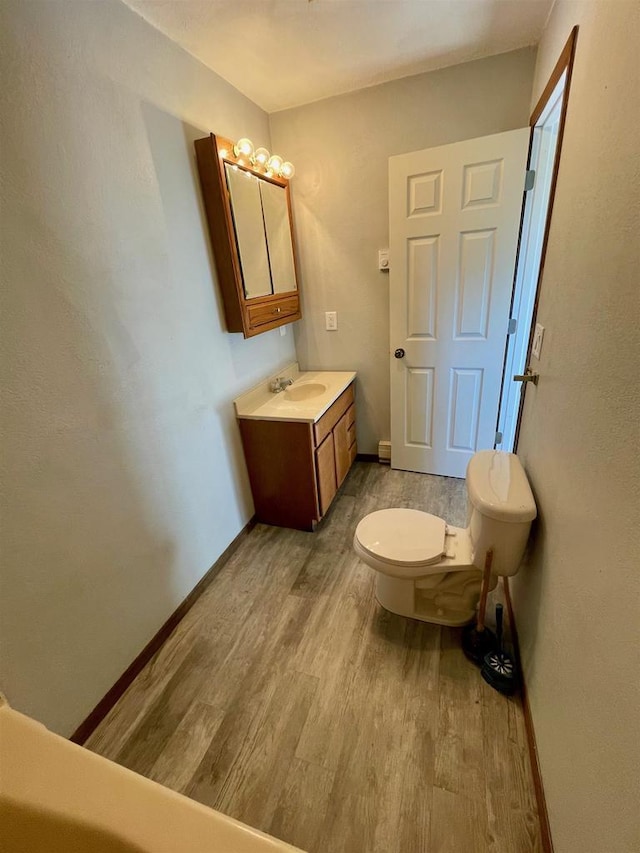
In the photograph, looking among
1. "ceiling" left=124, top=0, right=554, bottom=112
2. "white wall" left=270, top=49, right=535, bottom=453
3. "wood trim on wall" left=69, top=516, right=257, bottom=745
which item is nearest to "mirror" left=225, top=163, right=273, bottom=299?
"ceiling" left=124, top=0, right=554, bottom=112

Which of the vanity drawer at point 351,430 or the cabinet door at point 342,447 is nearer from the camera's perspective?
the cabinet door at point 342,447

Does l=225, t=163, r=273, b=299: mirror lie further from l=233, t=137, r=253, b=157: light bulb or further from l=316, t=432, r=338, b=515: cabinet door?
l=316, t=432, r=338, b=515: cabinet door

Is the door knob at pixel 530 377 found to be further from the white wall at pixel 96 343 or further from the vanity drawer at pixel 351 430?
the white wall at pixel 96 343

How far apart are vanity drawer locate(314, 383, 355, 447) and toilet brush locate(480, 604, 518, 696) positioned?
46.3 inches

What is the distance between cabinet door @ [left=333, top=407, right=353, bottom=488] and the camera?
2.38 metres

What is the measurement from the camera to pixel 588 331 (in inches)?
36.0

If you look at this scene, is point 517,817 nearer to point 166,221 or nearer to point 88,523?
point 88,523

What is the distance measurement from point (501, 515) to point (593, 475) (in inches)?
16.3

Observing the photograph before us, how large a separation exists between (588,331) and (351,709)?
1434 mm

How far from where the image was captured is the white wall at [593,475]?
0.66 metres

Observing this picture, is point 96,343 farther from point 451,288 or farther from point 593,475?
point 451,288

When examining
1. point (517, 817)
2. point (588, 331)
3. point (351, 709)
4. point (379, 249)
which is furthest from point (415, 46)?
point (517, 817)

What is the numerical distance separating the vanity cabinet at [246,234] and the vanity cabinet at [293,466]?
0.58 m

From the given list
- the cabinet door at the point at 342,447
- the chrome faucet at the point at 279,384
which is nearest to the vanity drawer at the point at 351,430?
the cabinet door at the point at 342,447
